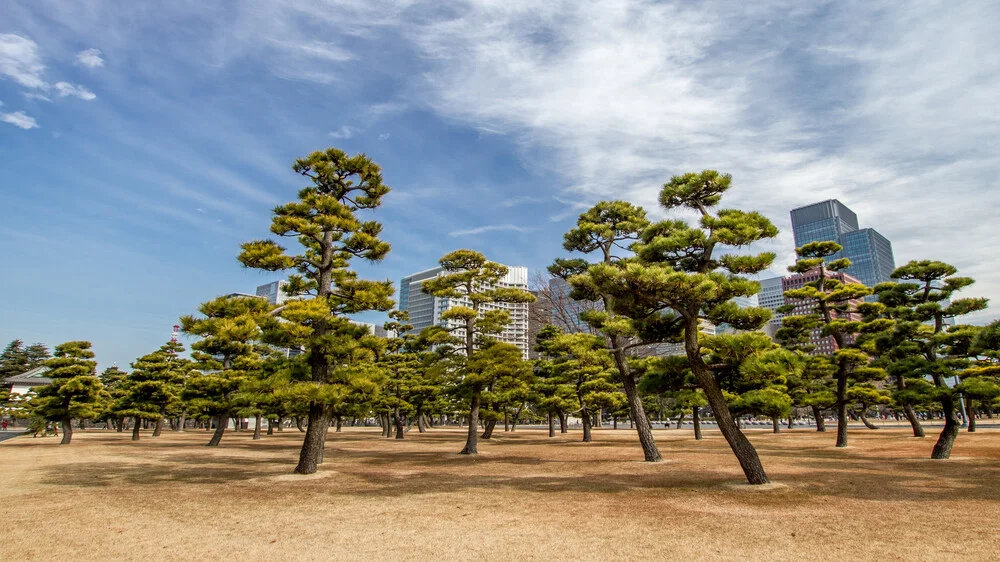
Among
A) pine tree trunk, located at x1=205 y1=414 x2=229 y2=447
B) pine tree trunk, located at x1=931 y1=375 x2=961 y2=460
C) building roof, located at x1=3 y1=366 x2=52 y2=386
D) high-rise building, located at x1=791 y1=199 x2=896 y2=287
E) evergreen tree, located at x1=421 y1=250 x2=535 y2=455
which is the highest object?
high-rise building, located at x1=791 y1=199 x2=896 y2=287

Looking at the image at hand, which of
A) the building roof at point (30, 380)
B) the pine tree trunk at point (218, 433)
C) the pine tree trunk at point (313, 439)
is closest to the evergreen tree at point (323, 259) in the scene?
the pine tree trunk at point (313, 439)

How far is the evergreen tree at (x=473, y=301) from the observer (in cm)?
1928

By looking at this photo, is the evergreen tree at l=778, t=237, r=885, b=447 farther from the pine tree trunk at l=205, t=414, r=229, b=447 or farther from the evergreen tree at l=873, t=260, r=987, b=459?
the pine tree trunk at l=205, t=414, r=229, b=447

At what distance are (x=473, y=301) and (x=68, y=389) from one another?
2276 cm

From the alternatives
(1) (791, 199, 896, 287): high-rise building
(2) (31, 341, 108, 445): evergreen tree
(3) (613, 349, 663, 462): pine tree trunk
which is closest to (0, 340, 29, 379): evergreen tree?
(2) (31, 341, 108, 445): evergreen tree

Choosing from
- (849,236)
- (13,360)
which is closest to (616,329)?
(13,360)

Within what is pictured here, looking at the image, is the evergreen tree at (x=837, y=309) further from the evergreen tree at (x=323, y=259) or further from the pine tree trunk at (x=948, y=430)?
the evergreen tree at (x=323, y=259)

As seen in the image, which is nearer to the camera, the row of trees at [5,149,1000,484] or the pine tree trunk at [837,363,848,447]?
the row of trees at [5,149,1000,484]

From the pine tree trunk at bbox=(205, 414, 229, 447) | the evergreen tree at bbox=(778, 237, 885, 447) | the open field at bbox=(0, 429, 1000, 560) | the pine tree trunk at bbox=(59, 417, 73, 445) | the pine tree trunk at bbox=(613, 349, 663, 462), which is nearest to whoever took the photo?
Result: the open field at bbox=(0, 429, 1000, 560)

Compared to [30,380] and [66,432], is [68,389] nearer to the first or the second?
[66,432]

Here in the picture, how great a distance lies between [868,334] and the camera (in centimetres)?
2034

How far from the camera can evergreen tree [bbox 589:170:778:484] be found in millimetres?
9186

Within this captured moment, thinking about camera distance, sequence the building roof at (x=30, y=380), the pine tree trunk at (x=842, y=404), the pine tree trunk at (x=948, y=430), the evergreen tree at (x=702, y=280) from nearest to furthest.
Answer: the evergreen tree at (x=702, y=280)
the pine tree trunk at (x=948, y=430)
the pine tree trunk at (x=842, y=404)
the building roof at (x=30, y=380)

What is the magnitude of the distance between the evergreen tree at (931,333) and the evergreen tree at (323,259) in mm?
16935
